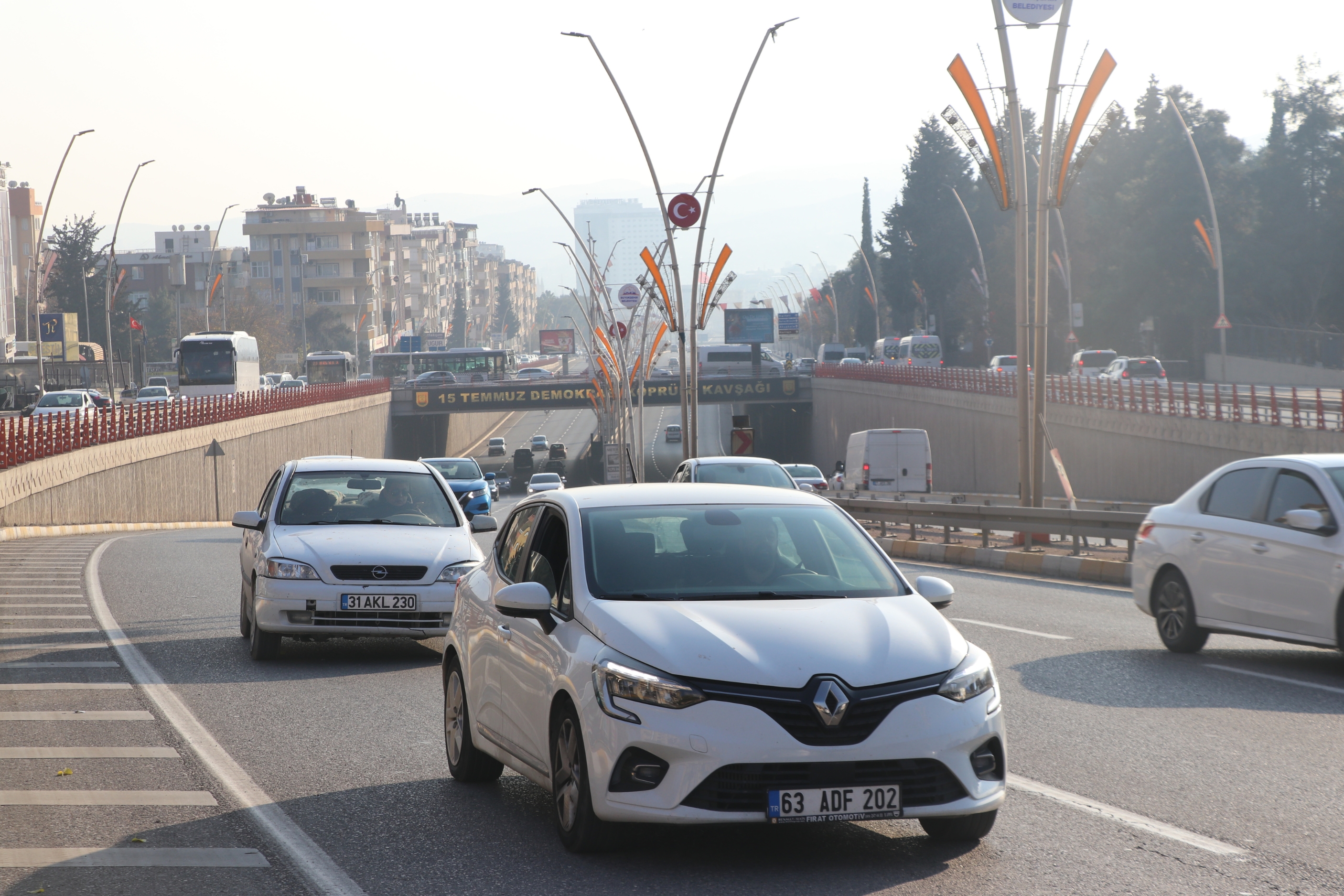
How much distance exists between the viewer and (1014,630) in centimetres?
1284

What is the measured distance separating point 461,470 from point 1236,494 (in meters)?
24.8

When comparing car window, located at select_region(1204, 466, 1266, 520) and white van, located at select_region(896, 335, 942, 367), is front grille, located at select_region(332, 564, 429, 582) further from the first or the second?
white van, located at select_region(896, 335, 942, 367)

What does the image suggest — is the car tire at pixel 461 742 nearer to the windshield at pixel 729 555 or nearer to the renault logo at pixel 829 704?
the windshield at pixel 729 555

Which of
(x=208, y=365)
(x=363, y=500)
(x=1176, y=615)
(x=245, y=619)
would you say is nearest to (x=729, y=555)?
(x=1176, y=615)

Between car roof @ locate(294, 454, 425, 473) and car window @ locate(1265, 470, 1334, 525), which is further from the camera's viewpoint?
car roof @ locate(294, 454, 425, 473)

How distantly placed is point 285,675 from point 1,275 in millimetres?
115978

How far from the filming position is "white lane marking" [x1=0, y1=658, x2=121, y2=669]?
1089cm

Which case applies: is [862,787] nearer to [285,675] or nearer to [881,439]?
[285,675]

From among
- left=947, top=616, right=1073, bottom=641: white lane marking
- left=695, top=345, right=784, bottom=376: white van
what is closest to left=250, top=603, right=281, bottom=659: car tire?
left=947, top=616, right=1073, bottom=641: white lane marking

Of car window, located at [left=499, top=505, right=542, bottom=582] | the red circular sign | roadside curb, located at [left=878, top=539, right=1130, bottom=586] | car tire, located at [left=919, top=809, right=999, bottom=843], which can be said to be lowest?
roadside curb, located at [left=878, top=539, right=1130, bottom=586]

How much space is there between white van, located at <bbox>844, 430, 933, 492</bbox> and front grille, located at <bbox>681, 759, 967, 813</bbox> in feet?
116

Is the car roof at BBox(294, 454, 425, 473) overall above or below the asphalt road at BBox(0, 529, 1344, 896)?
above

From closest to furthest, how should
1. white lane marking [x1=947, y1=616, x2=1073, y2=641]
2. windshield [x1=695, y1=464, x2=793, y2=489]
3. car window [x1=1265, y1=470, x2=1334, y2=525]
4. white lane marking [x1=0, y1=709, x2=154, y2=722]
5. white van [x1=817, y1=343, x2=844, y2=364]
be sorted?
1. white lane marking [x1=0, y1=709, x2=154, y2=722]
2. car window [x1=1265, y1=470, x2=1334, y2=525]
3. white lane marking [x1=947, y1=616, x2=1073, y2=641]
4. windshield [x1=695, y1=464, x2=793, y2=489]
5. white van [x1=817, y1=343, x2=844, y2=364]

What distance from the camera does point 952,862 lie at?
217 inches
